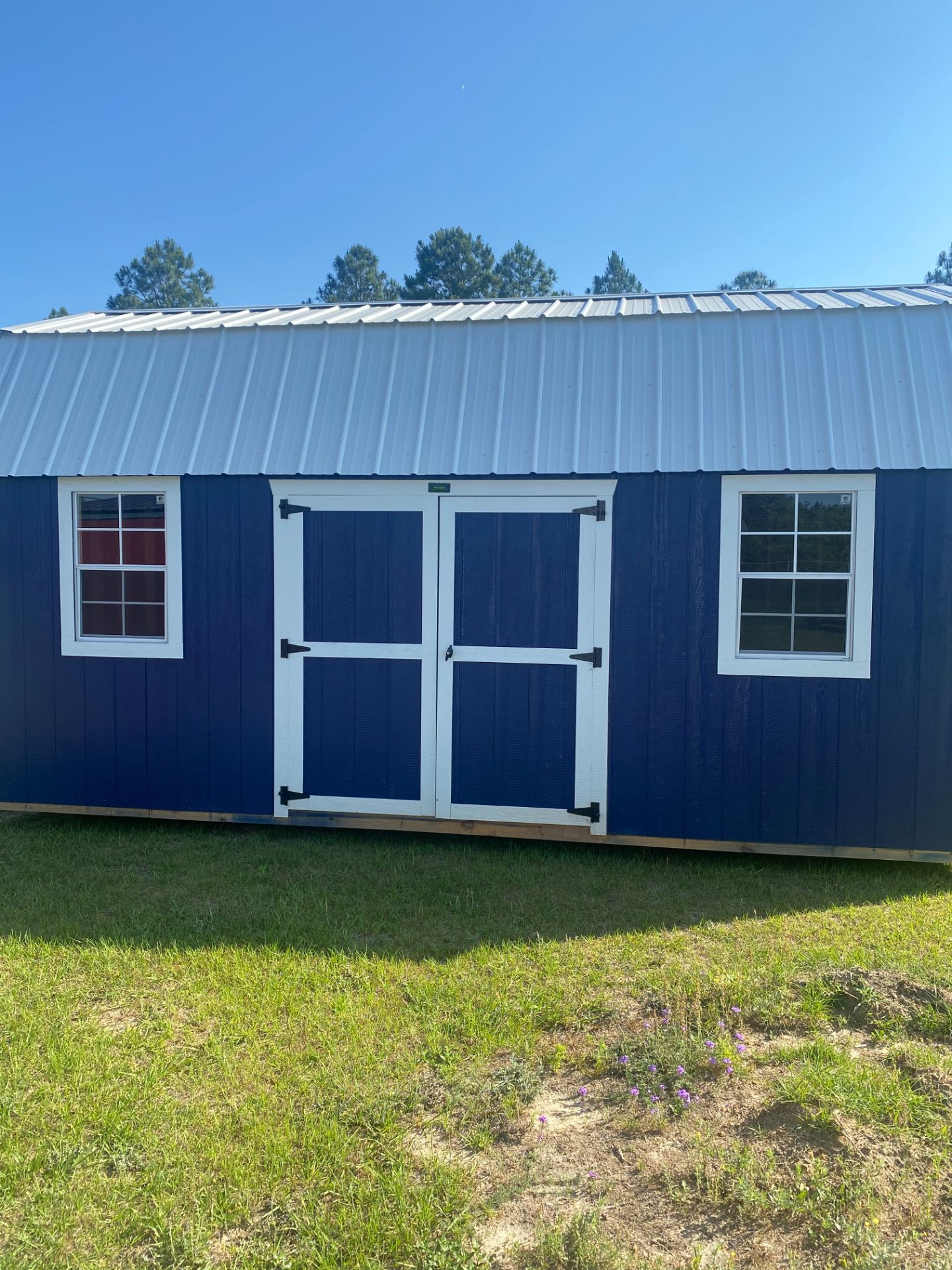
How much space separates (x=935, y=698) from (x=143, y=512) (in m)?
5.27

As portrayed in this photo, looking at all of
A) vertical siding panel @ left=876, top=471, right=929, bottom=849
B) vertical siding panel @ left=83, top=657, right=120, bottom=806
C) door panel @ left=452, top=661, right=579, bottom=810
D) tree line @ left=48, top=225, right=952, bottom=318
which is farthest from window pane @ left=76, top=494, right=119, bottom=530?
tree line @ left=48, top=225, right=952, bottom=318

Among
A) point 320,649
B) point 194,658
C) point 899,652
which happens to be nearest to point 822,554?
point 899,652

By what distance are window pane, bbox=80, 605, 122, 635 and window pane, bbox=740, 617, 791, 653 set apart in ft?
14.0

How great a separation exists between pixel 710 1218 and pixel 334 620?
4.32 meters

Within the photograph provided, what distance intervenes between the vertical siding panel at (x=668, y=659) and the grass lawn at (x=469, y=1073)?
56 cm

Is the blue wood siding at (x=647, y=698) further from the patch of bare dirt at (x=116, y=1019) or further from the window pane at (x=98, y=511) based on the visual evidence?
the patch of bare dirt at (x=116, y=1019)

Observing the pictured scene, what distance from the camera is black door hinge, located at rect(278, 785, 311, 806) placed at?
6.33m

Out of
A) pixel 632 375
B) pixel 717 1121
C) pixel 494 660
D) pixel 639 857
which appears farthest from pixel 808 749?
pixel 717 1121

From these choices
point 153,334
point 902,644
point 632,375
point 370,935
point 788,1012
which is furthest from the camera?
point 153,334

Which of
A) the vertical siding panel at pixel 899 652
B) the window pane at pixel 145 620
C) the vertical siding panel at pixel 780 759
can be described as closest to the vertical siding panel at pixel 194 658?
the window pane at pixel 145 620

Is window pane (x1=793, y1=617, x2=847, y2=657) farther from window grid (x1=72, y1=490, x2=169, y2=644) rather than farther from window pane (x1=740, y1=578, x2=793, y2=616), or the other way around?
window grid (x1=72, y1=490, x2=169, y2=644)

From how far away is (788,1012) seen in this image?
3.71m

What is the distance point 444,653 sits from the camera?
615 cm

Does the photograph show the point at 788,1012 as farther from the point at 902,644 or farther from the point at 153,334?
the point at 153,334
